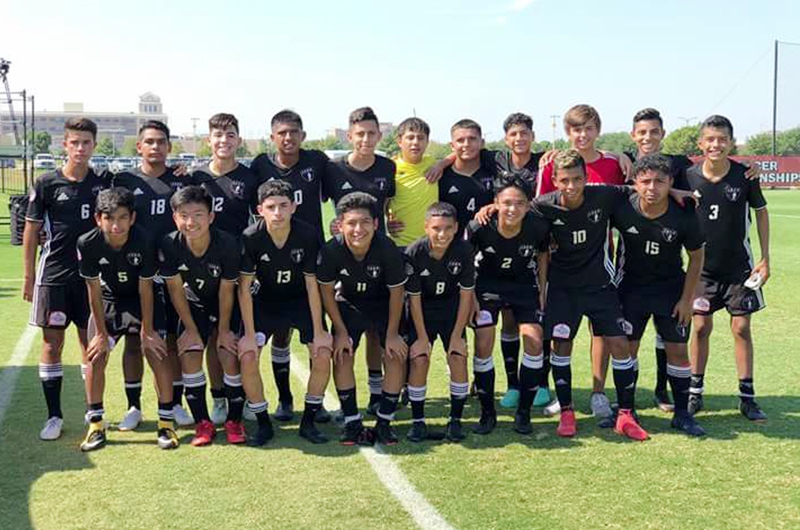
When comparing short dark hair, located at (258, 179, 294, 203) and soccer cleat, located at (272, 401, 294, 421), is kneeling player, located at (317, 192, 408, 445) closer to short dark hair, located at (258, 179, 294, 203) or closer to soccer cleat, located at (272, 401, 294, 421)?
short dark hair, located at (258, 179, 294, 203)

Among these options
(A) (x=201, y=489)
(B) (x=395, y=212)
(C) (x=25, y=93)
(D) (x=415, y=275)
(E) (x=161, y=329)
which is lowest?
(A) (x=201, y=489)

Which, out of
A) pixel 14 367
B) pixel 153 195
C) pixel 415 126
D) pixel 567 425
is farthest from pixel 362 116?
pixel 14 367

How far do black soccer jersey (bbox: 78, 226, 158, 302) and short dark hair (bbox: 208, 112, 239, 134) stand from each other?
101 centimetres

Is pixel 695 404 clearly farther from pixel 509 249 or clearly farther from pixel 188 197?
pixel 188 197

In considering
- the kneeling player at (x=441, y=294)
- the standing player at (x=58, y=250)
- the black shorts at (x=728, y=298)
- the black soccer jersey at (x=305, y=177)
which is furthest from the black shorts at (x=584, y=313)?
the standing player at (x=58, y=250)

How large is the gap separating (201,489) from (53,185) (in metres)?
2.48

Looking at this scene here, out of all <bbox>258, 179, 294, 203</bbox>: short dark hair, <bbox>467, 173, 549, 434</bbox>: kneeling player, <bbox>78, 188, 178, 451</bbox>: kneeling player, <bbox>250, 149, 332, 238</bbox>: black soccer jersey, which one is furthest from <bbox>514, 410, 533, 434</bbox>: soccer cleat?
<bbox>78, 188, 178, 451</bbox>: kneeling player

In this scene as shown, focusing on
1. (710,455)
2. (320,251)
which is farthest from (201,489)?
(710,455)

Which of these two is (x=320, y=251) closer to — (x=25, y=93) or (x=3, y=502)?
(x=3, y=502)

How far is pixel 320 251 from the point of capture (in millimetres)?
5363

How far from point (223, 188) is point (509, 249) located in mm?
2196

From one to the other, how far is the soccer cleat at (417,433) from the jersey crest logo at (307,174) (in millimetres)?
2090

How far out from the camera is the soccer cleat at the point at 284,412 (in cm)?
582

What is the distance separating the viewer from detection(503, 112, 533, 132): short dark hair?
6.11 meters
